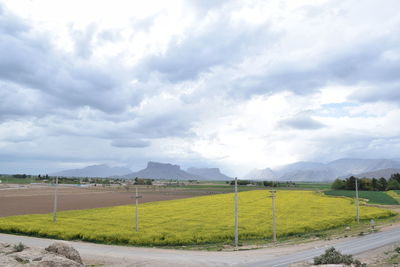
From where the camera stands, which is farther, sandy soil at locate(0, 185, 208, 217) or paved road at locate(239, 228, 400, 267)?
sandy soil at locate(0, 185, 208, 217)

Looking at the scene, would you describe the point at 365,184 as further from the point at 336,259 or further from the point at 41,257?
the point at 41,257

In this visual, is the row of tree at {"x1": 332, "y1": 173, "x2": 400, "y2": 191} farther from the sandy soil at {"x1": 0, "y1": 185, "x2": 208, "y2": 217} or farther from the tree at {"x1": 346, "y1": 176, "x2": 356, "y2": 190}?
the sandy soil at {"x1": 0, "y1": 185, "x2": 208, "y2": 217}

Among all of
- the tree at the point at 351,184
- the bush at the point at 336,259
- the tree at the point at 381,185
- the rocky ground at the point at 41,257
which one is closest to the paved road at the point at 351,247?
the bush at the point at 336,259

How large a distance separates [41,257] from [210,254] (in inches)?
617

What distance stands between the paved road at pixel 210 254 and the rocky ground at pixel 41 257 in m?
4.33

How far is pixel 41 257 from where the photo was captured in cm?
2531

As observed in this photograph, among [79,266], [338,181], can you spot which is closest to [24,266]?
[79,266]

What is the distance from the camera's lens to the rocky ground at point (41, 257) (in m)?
23.7

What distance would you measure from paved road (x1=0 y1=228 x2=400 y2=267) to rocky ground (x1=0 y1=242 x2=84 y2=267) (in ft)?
14.2

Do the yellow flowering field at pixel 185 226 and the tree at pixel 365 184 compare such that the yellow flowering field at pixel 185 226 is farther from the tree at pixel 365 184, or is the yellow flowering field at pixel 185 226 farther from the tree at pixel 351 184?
the tree at pixel 365 184

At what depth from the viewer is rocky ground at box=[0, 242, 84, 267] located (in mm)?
23742

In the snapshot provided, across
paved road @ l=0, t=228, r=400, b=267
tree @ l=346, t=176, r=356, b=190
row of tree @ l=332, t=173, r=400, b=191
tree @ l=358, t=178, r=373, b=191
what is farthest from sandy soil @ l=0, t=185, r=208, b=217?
tree @ l=358, t=178, r=373, b=191

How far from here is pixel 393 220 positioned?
6150cm

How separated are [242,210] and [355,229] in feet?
68.5
